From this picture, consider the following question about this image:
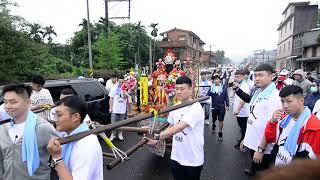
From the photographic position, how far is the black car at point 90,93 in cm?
654

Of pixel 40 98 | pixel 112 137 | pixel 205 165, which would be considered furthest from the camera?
pixel 112 137

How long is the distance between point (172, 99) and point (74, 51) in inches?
1307

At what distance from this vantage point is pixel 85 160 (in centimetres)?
210

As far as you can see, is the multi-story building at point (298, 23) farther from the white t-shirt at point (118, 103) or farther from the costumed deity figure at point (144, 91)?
the costumed deity figure at point (144, 91)

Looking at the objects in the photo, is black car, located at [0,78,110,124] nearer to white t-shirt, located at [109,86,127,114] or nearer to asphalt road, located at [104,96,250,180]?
white t-shirt, located at [109,86,127,114]

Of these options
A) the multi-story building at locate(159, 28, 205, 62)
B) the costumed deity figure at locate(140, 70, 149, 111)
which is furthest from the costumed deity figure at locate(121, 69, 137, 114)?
the multi-story building at locate(159, 28, 205, 62)

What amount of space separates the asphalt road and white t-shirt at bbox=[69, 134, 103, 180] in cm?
339

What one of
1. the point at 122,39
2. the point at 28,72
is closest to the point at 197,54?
the point at 122,39

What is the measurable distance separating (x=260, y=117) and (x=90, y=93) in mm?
4743

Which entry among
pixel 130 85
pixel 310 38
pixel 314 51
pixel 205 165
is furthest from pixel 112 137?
pixel 310 38

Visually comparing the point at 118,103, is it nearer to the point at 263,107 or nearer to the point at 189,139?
the point at 263,107

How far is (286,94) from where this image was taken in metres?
3.08

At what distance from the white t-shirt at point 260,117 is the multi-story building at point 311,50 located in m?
31.4

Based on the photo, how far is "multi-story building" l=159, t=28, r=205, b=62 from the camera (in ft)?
181
